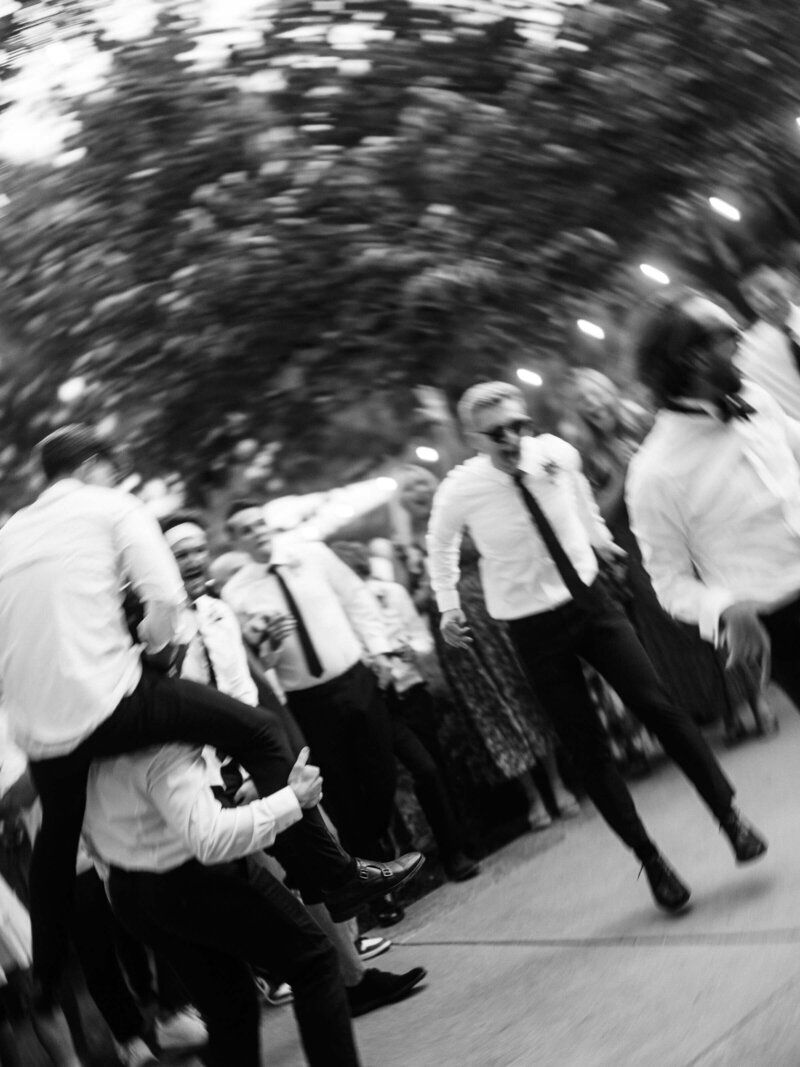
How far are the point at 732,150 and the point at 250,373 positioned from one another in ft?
23.7

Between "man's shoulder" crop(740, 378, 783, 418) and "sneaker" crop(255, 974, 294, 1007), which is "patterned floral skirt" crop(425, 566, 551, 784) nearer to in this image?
"sneaker" crop(255, 974, 294, 1007)

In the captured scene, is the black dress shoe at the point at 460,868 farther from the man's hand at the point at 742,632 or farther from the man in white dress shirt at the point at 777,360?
the man's hand at the point at 742,632

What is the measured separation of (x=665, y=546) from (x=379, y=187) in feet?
31.0

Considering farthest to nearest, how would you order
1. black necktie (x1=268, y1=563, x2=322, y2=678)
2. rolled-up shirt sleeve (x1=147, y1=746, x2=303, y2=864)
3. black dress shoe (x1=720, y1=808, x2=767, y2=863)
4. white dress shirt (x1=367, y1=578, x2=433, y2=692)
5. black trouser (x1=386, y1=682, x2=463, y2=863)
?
1. white dress shirt (x1=367, y1=578, x2=433, y2=692)
2. black trouser (x1=386, y1=682, x2=463, y2=863)
3. black necktie (x1=268, y1=563, x2=322, y2=678)
4. black dress shoe (x1=720, y1=808, x2=767, y2=863)
5. rolled-up shirt sleeve (x1=147, y1=746, x2=303, y2=864)

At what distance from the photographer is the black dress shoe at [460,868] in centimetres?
665

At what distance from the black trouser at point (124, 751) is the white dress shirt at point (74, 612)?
42mm

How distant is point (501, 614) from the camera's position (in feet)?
15.9

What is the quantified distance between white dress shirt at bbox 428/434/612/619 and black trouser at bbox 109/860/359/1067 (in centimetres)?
214

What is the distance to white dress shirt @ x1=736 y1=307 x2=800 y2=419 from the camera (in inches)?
146

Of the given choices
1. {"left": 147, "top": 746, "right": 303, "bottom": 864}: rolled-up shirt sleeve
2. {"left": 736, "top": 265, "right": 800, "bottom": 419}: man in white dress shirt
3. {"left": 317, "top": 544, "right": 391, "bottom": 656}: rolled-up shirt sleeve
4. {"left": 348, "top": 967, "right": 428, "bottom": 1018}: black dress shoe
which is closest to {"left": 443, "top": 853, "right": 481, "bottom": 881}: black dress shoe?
{"left": 317, "top": 544, "right": 391, "bottom": 656}: rolled-up shirt sleeve

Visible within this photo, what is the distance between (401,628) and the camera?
759 cm

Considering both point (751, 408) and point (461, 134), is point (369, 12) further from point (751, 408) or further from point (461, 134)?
point (751, 408)

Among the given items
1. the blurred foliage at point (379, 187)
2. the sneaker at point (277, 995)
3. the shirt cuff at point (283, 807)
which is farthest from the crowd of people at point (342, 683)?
the blurred foliage at point (379, 187)

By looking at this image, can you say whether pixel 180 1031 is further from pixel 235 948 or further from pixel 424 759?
pixel 235 948
